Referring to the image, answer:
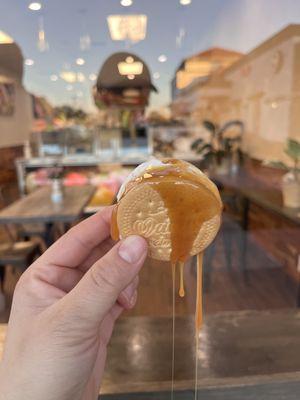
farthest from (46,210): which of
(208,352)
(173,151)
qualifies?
(173,151)

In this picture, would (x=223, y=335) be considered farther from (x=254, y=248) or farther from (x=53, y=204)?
(x=254, y=248)

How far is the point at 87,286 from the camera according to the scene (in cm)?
50

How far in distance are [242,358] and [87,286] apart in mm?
466

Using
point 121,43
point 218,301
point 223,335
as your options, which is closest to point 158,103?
point 121,43

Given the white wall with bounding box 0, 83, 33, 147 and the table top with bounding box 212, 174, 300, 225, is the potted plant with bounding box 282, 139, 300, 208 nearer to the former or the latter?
the table top with bounding box 212, 174, 300, 225

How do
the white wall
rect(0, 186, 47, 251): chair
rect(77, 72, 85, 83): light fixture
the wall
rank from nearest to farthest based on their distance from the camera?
rect(0, 186, 47, 251): chair → the wall → rect(77, 72, 85, 83): light fixture → the white wall

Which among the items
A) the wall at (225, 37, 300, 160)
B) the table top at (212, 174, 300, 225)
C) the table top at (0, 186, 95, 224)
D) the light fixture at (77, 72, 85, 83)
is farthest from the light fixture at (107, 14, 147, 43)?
the table top at (0, 186, 95, 224)

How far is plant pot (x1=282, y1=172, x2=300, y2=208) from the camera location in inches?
87.0

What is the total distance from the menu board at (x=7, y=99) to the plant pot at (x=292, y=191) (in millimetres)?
5398

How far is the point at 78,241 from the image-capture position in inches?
27.1

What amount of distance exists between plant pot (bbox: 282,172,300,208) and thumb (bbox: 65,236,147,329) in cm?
197

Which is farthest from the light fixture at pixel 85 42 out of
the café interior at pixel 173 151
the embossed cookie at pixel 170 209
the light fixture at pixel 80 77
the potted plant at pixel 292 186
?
the embossed cookie at pixel 170 209

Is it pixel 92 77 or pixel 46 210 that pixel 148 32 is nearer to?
pixel 92 77

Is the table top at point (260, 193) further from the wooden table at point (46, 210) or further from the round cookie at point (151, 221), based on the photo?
the round cookie at point (151, 221)
